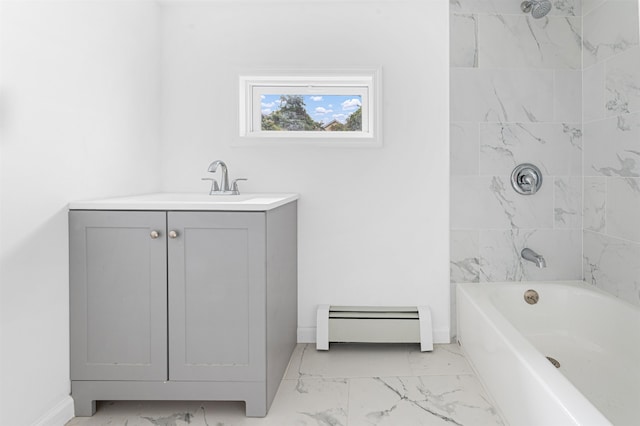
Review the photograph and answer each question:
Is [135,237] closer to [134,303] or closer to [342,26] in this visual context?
[134,303]

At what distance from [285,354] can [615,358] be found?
5.03 feet

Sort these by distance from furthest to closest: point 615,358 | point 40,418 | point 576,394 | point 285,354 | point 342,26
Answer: point 342,26 → point 285,354 → point 615,358 → point 40,418 → point 576,394

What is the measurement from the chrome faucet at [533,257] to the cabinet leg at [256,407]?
154 cm

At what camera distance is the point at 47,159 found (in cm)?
167

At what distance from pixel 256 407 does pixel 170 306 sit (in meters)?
0.54

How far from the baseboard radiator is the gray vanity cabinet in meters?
0.75

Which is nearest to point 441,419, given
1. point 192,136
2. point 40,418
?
point 40,418

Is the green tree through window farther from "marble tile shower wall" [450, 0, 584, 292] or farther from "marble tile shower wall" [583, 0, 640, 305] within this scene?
"marble tile shower wall" [583, 0, 640, 305]

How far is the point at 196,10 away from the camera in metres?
2.65

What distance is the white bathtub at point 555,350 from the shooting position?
144 cm

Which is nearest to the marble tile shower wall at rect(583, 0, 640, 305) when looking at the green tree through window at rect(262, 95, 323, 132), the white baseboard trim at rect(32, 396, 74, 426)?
the green tree through window at rect(262, 95, 323, 132)

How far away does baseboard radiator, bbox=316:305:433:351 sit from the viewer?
8.23 ft

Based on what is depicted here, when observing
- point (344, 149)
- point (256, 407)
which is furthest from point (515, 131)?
point (256, 407)

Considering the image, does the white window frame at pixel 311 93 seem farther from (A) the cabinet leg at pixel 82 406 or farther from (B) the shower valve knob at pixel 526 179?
(A) the cabinet leg at pixel 82 406
